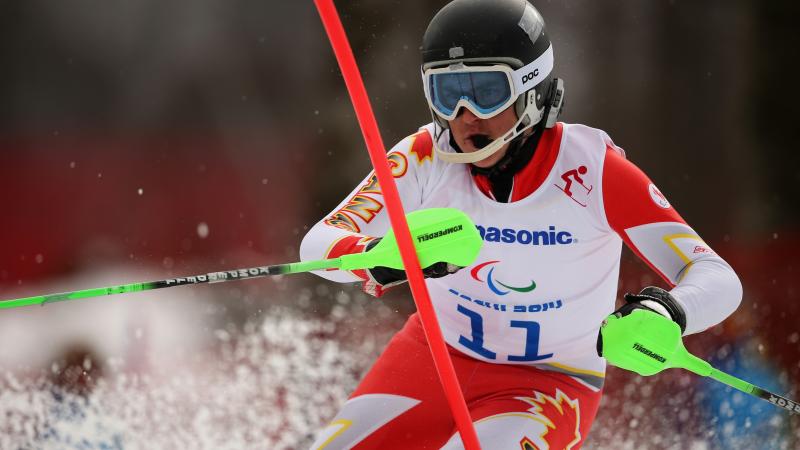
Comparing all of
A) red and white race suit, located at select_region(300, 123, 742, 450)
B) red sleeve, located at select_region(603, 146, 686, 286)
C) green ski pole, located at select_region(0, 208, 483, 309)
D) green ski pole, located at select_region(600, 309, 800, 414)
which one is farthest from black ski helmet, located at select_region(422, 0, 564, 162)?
green ski pole, located at select_region(600, 309, 800, 414)

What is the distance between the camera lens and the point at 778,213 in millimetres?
4734

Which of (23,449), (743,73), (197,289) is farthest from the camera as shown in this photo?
(743,73)

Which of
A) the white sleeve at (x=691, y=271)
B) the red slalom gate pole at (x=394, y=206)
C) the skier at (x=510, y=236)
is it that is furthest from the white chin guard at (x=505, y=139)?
the red slalom gate pole at (x=394, y=206)

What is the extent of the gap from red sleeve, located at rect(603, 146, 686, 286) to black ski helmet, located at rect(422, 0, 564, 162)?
0.23m

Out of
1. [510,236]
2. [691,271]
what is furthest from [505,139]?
[691,271]

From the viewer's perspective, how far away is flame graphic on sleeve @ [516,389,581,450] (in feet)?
6.88

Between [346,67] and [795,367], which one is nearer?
[346,67]

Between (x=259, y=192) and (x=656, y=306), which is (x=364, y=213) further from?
(x=259, y=192)

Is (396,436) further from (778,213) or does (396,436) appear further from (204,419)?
(778,213)

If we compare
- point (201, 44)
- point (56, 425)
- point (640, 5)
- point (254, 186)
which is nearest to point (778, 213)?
point (640, 5)

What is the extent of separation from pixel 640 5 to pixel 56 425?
3.28 m

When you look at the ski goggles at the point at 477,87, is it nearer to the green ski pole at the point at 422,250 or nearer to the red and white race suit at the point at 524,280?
the red and white race suit at the point at 524,280

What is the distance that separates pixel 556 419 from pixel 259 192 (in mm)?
2493

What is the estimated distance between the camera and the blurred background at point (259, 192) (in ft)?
13.3
